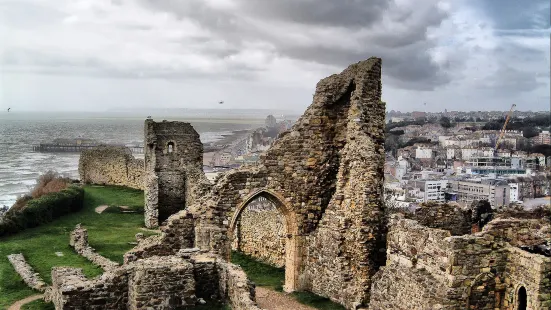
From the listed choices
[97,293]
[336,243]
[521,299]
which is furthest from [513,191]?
[97,293]

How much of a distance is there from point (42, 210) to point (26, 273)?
11.1 m

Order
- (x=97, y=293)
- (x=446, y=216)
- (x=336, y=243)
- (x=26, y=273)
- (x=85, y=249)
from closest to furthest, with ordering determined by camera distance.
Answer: (x=97, y=293) → (x=336, y=243) → (x=446, y=216) → (x=26, y=273) → (x=85, y=249)

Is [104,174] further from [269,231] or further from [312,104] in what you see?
[312,104]

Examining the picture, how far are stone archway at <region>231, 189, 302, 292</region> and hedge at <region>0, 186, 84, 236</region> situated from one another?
46.9 feet

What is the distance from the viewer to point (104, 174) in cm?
4459

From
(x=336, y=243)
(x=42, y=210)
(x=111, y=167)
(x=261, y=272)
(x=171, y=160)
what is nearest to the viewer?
(x=336, y=243)

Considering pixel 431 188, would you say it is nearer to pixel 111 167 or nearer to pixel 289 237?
pixel 111 167

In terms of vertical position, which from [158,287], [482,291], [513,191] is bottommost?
[513,191]

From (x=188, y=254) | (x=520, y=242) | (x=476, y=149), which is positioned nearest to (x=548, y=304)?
(x=520, y=242)

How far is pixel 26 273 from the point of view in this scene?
1858 cm

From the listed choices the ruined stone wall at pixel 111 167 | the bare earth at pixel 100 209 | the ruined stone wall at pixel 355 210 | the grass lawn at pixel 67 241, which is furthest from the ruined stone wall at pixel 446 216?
the ruined stone wall at pixel 111 167

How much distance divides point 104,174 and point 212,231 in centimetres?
3021

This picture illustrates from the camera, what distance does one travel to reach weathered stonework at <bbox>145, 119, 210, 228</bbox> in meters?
31.3

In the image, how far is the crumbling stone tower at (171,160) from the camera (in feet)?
103
